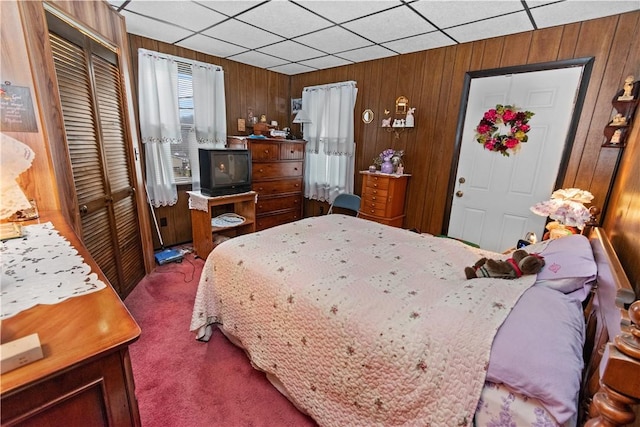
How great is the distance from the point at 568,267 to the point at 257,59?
3837mm

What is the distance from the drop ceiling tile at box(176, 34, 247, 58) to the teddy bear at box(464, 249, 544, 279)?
3.31 meters

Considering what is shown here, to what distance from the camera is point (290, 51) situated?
3.36m

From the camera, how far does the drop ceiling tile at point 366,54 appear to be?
3242mm

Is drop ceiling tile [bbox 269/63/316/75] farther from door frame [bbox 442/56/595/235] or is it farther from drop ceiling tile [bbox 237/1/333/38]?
door frame [bbox 442/56/595/235]

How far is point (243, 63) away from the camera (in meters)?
3.94

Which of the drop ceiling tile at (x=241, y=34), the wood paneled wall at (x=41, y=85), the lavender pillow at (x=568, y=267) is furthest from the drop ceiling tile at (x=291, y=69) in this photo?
the lavender pillow at (x=568, y=267)

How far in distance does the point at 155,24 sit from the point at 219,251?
2.38m

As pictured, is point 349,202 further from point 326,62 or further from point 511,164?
point 326,62

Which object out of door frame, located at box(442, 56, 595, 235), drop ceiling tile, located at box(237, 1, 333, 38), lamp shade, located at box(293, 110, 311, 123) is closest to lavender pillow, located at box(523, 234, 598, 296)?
Answer: door frame, located at box(442, 56, 595, 235)

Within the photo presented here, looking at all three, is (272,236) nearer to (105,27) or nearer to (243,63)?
(105,27)

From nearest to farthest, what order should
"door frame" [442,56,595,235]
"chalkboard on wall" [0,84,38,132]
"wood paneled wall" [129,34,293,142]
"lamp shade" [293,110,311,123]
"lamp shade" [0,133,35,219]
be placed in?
"lamp shade" [0,133,35,219] → "chalkboard on wall" [0,84,38,132] → "door frame" [442,56,595,235] → "wood paneled wall" [129,34,293,142] → "lamp shade" [293,110,311,123]

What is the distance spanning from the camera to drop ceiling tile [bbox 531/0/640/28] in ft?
6.74

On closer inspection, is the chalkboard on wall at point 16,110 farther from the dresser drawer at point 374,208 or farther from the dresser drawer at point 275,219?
the dresser drawer at point 374,208

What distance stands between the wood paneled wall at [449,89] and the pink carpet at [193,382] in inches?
102
